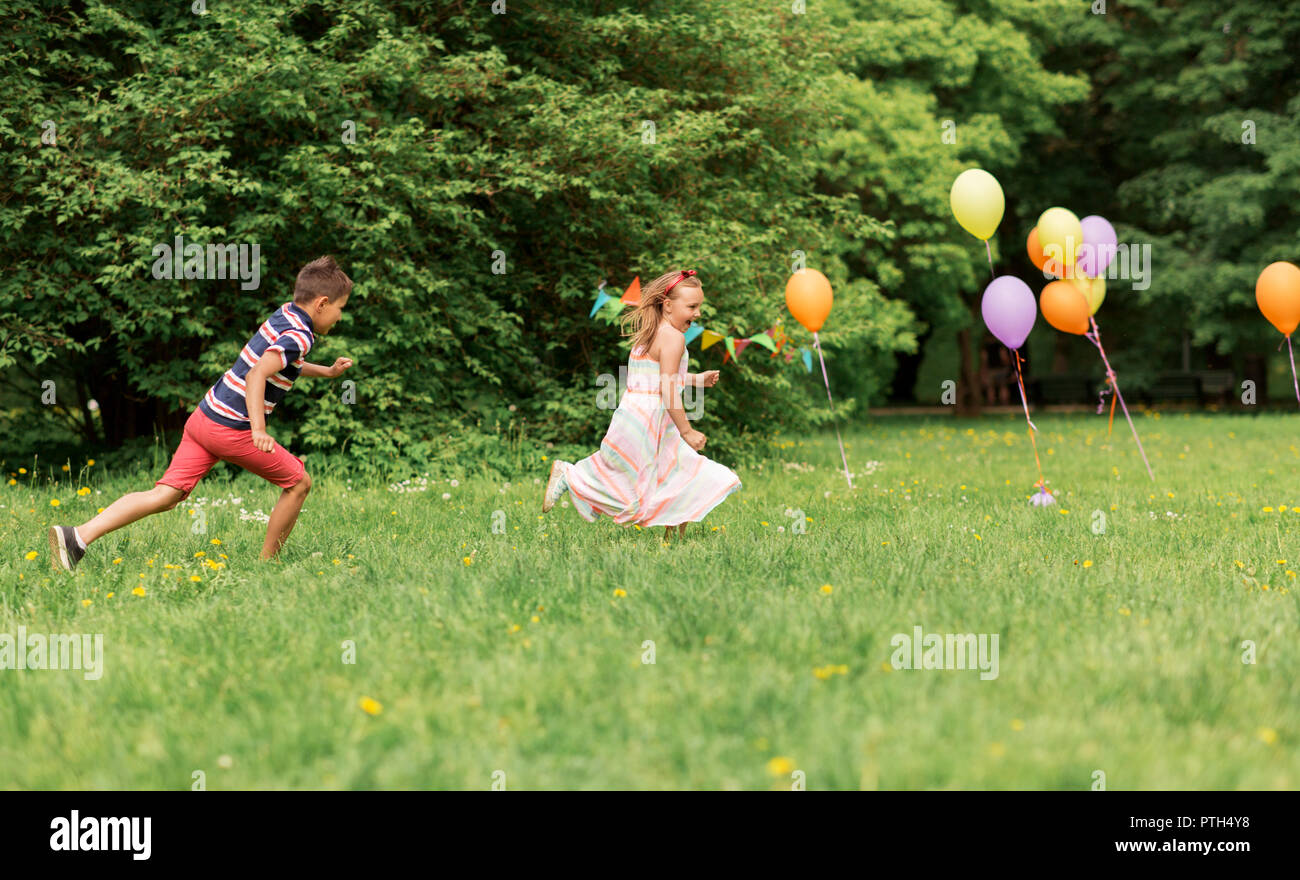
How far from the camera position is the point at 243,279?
9445 mm

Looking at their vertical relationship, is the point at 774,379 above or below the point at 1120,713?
above

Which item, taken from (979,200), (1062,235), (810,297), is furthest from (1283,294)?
(810,297)

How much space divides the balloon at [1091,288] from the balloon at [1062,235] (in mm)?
211

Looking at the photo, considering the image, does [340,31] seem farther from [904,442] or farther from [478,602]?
[904,442]

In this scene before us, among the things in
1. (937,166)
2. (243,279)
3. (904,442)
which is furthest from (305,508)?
(937,166)

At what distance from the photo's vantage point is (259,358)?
17.8 ft

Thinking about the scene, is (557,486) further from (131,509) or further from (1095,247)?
(1095,247)

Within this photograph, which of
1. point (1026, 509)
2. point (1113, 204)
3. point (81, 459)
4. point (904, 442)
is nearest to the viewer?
point (1026, 509)

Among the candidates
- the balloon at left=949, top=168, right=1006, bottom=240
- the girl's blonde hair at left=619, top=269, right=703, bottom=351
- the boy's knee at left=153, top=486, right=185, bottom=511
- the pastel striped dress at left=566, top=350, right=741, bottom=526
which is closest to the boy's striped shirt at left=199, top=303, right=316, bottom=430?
the boy's knee at left=153, top=486, right=185, bottom=511

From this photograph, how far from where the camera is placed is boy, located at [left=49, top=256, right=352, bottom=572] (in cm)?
541

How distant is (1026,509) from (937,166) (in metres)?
13.3

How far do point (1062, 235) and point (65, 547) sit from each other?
7865mm

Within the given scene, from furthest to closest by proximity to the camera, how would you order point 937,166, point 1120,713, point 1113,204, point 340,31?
point 1113,204
point 937,166
point 340,31
point 1120,713

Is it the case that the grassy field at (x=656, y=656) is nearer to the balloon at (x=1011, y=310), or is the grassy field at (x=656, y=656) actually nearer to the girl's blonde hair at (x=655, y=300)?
the girl's blonde hair at (x=655, y=300)
